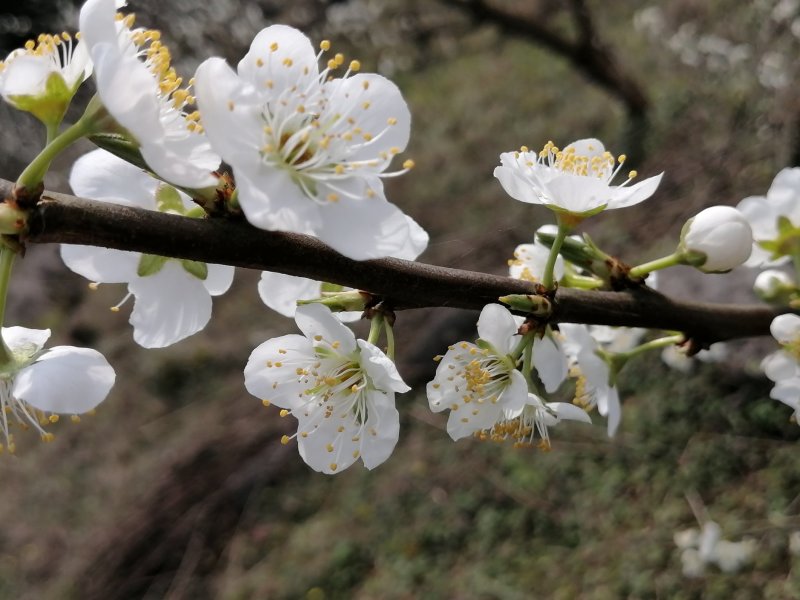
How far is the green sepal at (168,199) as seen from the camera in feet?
2.92

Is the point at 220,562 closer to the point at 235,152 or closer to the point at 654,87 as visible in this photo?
the point at 235,152

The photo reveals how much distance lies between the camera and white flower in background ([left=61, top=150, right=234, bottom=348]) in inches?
36.9

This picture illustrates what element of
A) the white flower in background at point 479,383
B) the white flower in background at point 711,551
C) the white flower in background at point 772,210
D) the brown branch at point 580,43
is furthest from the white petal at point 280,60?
the brown branch at point 580,43

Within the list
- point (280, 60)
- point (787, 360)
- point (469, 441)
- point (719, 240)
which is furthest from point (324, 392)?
point (469, 441)

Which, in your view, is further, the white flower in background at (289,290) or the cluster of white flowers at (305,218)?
the white flower in background at (289,290)

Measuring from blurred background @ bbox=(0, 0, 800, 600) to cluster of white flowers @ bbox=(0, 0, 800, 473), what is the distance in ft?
3.86

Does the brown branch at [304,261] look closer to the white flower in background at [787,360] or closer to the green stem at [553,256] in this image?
the green stem at [553,256]

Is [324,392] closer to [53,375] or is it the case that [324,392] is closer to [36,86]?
[53,375]

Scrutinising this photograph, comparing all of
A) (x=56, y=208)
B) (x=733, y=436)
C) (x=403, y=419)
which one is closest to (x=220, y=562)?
(x=403, y=419)

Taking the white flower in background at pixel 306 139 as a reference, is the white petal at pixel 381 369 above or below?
below

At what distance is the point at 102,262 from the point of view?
935 mm

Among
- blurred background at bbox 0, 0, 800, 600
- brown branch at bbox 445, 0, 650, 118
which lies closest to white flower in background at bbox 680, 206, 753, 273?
blurred background at bbox 0, 0, 800, 600

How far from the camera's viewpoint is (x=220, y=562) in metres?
3.55

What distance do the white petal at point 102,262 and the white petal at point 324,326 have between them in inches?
9.4
